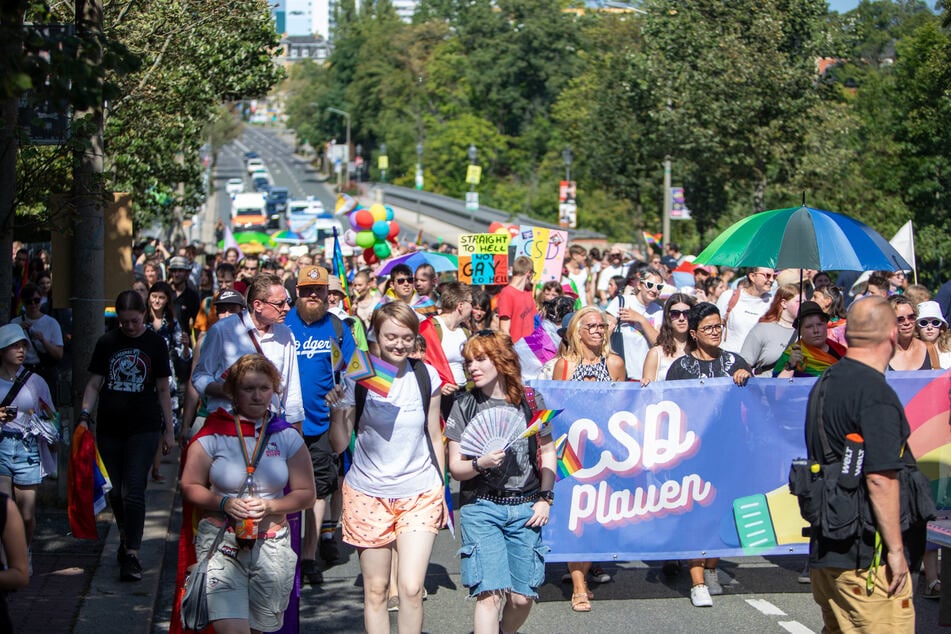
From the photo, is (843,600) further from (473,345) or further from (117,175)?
(117,175)

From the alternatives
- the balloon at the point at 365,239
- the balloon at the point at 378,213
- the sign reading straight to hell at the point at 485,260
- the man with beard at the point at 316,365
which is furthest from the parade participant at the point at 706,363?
the balloon at the point at 365,239

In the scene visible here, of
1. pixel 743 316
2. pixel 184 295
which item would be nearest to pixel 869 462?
pixel 743 316

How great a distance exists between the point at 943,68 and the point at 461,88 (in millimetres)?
80437

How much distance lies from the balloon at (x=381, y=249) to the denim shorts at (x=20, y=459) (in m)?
12.2

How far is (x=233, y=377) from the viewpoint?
5656 millimetres

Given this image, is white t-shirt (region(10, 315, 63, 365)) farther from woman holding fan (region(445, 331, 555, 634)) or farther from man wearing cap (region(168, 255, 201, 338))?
woman holding fan (region(445, 331, 555, 634))

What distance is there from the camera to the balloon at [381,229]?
19.0m

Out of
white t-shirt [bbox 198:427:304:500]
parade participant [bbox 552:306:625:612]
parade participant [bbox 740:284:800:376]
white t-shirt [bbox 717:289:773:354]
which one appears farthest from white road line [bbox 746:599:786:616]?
white t-shirt [bbox 717:289:773:354]

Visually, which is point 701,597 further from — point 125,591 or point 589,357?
point 125,591

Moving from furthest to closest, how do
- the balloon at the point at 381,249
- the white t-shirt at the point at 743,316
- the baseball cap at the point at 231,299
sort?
1. the balloon at the point at 381,249
2. the white t-shirt at the point at 743,316
3. the baseball cap at the point at 231,299

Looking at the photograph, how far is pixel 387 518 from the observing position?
6.20 meters

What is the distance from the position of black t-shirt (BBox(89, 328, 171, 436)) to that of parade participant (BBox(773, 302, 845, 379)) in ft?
13.4

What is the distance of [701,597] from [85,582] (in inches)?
149

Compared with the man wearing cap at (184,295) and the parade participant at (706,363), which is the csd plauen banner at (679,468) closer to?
the parade participant at (706,363)
